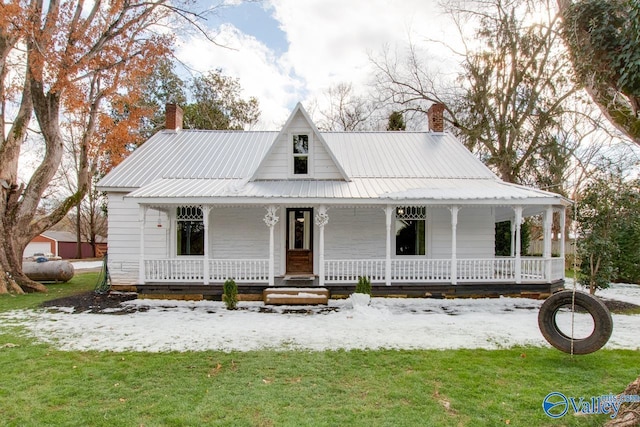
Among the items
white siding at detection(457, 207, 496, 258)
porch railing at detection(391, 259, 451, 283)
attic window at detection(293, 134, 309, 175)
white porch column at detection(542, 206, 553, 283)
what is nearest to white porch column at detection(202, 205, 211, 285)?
attic window at detection(293, 134, 309, 175)

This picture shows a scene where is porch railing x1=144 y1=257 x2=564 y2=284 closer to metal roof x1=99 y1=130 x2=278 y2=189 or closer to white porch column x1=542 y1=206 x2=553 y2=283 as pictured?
white porch column x1=542 y1=206 x2=553 y2=283

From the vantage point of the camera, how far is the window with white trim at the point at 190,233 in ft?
40.4

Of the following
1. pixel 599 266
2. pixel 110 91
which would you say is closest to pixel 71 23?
pixel 110 91

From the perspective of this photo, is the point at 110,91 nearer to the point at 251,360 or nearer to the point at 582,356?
the point at 251,360

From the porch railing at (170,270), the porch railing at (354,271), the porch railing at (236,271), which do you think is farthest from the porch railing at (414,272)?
the porch railing at (170,270)

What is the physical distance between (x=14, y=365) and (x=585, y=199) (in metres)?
14.0

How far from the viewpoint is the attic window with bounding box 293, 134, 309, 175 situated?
1257 cm

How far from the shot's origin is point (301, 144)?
41.4ft

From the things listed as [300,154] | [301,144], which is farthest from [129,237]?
[301,144]

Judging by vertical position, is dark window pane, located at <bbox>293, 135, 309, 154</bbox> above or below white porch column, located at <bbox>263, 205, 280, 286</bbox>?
above

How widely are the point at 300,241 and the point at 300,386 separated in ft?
25.9

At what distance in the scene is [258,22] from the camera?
15.7 metres

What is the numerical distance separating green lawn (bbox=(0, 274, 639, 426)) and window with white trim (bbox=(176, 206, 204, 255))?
6151 millimetres

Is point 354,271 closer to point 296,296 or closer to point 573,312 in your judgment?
point 296,296
